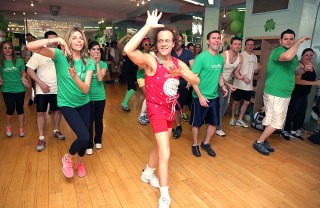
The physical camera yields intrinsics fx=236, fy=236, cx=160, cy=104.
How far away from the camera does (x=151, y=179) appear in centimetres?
253

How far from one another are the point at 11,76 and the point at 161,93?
253cm

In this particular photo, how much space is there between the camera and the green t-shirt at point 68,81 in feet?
7.43

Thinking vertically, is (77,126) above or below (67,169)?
above

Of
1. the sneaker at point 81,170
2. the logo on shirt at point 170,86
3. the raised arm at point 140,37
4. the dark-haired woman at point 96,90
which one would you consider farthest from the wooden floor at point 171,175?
the raised arm at point 140,37

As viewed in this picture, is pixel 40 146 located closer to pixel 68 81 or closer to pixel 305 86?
pixel 68 81

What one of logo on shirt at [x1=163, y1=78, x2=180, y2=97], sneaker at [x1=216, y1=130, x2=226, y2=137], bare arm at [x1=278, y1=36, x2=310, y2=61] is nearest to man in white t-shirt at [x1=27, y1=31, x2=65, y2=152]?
logo on shirt at [x1=163, y1=78, x2=180, y2=97]

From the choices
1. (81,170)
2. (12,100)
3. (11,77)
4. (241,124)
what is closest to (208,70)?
(81,170)

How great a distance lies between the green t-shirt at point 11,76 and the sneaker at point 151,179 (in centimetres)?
234

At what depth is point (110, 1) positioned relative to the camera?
9.35 metres

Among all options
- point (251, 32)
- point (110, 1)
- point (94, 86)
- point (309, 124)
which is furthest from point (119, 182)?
point (110, 1)

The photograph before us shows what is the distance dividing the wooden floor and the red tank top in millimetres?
870

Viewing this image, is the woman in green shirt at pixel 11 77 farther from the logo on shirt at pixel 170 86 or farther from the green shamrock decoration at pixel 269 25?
the green shamrock decoration at pixel 269 25

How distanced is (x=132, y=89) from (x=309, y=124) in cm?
365

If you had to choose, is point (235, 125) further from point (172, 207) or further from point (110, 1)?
point (110, 1)
